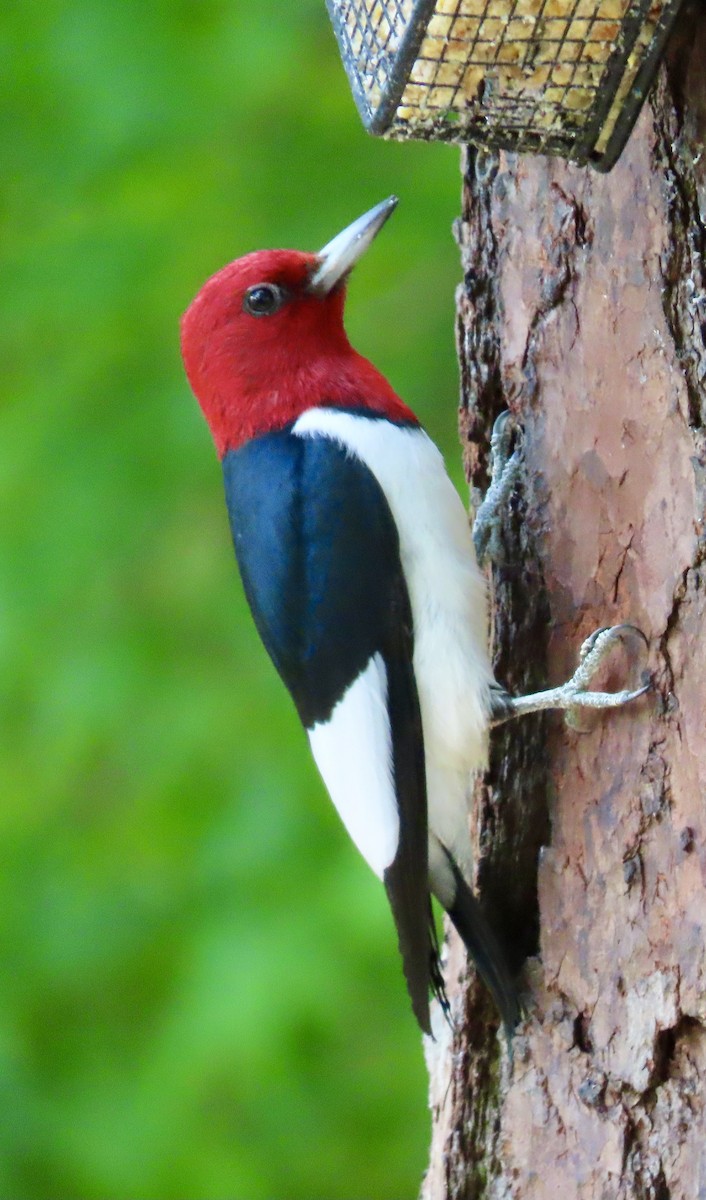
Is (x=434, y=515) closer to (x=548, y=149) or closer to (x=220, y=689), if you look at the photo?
(x=548, y=149)

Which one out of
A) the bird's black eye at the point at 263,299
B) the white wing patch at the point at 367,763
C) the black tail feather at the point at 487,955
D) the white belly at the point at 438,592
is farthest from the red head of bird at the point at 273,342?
the black tail feather at the point at 487,955

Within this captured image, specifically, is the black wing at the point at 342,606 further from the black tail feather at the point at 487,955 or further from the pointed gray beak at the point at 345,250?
the pointed gray beak at the point at 345,250

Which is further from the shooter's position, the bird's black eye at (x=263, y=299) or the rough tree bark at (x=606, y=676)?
the bird's black eye at (x=263, y=299)

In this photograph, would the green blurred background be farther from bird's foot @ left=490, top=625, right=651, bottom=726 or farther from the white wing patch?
bird's foot @ left=490, top=625, right=651, bottom=726

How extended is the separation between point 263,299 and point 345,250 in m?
0.18

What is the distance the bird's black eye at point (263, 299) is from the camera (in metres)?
2.62

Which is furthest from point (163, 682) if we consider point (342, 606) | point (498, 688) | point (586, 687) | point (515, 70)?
point (515, 70)

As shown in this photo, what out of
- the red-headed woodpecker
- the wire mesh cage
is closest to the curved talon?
the red-headed woodpecker

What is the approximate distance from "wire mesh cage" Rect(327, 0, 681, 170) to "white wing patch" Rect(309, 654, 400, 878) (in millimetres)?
868

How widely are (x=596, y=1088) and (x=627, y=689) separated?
590 mm

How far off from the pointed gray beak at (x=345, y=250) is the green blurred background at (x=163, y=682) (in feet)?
2.52

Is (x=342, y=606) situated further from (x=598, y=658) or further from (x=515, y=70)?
(x=515, y=70)

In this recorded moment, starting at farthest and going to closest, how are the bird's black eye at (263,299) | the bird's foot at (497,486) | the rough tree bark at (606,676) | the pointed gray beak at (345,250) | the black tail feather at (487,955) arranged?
the bird's black eye at (263,299) < the pointed gray beak at (345,250) < the bird's foot at (497,486) < the black tail feather at (487,955) < the rough tree bark at (606,676)

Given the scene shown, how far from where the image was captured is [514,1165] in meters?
2.27
